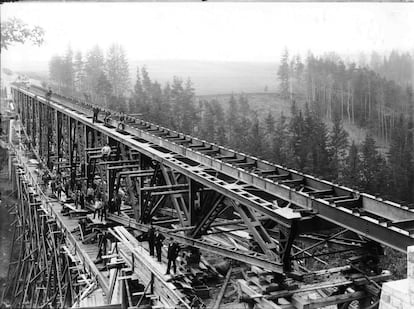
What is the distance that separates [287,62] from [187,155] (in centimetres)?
3679

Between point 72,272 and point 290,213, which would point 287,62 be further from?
point 290,213

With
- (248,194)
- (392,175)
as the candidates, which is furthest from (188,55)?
(248,194)

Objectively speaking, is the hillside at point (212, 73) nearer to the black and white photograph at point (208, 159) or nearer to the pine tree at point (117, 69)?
the black and white photograph at point (208, 159)

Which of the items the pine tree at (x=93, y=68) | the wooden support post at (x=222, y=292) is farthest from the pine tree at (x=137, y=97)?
the wooden support post at (x=222, y=292)

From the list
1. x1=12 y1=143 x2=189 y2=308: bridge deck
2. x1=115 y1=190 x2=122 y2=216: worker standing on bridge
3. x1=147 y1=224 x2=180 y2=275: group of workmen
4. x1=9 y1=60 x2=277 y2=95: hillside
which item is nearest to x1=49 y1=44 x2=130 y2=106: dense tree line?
x1=9 y1=60 x2=277 y2=95: hillside

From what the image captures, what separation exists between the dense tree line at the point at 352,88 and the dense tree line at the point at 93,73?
15.6 metres

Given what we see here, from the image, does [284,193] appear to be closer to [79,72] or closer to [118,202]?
[118,202]

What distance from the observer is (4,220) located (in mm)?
31188

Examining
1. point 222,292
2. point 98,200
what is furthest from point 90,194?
point 222,292

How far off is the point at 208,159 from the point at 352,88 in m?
35.2

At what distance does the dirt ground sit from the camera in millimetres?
27859

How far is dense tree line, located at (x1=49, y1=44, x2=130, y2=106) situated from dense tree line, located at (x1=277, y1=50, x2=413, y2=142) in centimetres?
1561

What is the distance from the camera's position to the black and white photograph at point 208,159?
7.34m

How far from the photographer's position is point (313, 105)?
148ft
